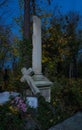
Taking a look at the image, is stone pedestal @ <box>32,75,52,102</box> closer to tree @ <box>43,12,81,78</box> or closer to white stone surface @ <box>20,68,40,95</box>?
white stone surface @ <box>20,68,40,95</box>

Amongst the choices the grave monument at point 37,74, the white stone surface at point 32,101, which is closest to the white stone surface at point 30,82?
the grave monument at point 37,74

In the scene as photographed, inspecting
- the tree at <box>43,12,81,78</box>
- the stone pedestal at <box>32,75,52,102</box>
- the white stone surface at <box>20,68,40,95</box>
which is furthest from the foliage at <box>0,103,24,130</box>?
the tree at <box>43,12,81,78</box>

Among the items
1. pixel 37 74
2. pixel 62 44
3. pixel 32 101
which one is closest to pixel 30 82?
pixel 37 74

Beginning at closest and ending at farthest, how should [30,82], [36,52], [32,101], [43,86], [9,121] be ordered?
[9,121], [32,101], [30,82], [43,86], [36,52]

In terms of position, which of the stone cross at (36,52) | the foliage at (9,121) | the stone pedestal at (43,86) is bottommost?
the foliage at (9,121)

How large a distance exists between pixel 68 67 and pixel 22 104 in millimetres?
13898

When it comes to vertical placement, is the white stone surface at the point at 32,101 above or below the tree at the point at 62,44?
below

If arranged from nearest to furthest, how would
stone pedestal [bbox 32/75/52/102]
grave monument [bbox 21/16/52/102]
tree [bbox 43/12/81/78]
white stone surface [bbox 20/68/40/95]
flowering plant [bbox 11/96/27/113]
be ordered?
flowering plant [bbox 11/96/27/113] → white stone surface [bbox 20/68/40/95] → grave monument [bbox 21/16/52/102] → stone pedestal [bbox 32/75/52/102] → tree [bbox 43/12/81/78]

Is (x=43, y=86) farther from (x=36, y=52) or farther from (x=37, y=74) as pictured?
(x=36, y=52)

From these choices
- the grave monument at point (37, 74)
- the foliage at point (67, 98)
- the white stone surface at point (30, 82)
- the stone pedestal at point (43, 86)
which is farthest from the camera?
the foliage at point (67, 98)

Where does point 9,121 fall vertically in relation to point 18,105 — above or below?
below

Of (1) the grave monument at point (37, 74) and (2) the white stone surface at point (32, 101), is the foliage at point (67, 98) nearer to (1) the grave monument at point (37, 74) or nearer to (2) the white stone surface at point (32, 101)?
(1) the grave monument at point (37, 74)

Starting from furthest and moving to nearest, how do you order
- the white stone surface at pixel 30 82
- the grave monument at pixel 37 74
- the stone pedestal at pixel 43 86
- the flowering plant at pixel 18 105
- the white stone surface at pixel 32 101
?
1. the stone pedestal at pixel 43 86
2. the grave monument at pixel 37 74
3. the white stone surface at pixel 30 82
4. the white stone surface at pixel 32 101
5. the flowering plant at pixel 18 105

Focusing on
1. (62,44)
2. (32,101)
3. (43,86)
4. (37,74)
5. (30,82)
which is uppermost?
(62,44)
